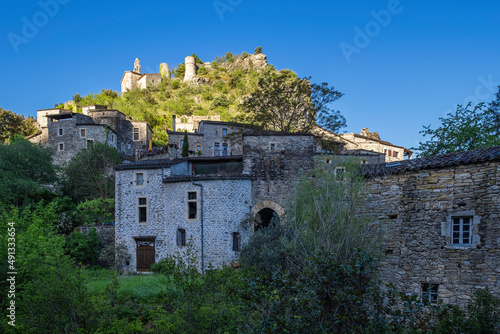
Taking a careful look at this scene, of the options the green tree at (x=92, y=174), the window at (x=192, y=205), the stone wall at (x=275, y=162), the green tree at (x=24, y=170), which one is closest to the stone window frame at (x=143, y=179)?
the window at (x=192, y=205)

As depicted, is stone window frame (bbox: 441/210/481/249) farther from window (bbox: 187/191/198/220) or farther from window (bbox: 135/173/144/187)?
window (bbox: 135/173/144/187)

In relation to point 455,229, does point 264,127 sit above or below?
above

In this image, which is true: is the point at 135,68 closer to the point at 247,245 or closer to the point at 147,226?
the point at 147,226

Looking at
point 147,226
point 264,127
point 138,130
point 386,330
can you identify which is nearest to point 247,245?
point 147,226

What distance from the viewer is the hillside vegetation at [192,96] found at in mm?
58000

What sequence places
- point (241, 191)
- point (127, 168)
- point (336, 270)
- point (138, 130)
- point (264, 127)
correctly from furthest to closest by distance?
point (138, 130), point (264, 127), point (127, 168), point (241, 191), point (336, 270)

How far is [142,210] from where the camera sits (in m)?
21.0

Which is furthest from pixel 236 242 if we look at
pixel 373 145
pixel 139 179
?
pixel 373 145

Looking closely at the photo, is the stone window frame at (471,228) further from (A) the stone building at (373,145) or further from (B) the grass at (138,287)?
(A) the stone building at (373,145)

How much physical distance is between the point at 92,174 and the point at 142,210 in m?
12.5

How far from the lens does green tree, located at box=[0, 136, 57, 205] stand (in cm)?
2567

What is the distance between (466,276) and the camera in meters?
9.39

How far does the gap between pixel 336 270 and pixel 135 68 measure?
97432mm

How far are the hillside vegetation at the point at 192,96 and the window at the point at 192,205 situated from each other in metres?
30.8
